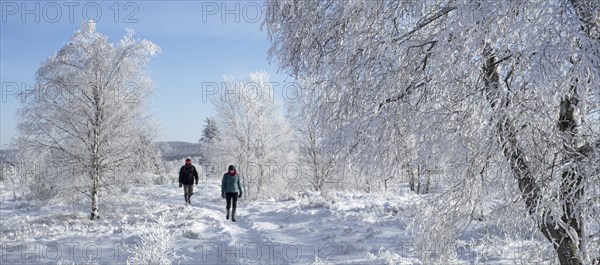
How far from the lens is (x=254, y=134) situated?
22984mm

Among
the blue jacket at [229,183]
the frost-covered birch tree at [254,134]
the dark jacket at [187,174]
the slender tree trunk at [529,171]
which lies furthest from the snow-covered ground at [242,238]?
the frost-covered birch tree at [254,134]

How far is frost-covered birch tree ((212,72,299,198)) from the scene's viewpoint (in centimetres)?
2286

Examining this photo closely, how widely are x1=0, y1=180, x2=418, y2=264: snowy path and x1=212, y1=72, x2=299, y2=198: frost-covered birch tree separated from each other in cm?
832

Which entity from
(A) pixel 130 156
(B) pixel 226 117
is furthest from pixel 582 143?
(B) pixel 226 117

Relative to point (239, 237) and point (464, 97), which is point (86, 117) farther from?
point (464, 97)

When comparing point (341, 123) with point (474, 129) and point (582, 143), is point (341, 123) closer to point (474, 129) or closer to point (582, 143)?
point (474, 129)

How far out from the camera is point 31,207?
1862 centimetres

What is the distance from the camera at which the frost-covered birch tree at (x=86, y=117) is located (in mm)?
13438

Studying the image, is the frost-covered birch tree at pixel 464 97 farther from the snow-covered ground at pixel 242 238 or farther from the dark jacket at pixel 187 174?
the dark jacket at pixel 187 174

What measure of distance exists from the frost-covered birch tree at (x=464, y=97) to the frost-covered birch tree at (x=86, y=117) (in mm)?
11562

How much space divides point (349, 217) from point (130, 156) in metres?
7.79

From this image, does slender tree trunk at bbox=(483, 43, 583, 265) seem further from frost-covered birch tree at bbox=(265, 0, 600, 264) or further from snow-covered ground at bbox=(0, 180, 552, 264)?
snow-covered ground at bbox=(0, 180, 552, 264)

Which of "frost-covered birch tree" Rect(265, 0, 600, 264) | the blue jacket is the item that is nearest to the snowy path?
the blue jacket

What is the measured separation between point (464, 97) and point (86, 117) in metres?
13.5
